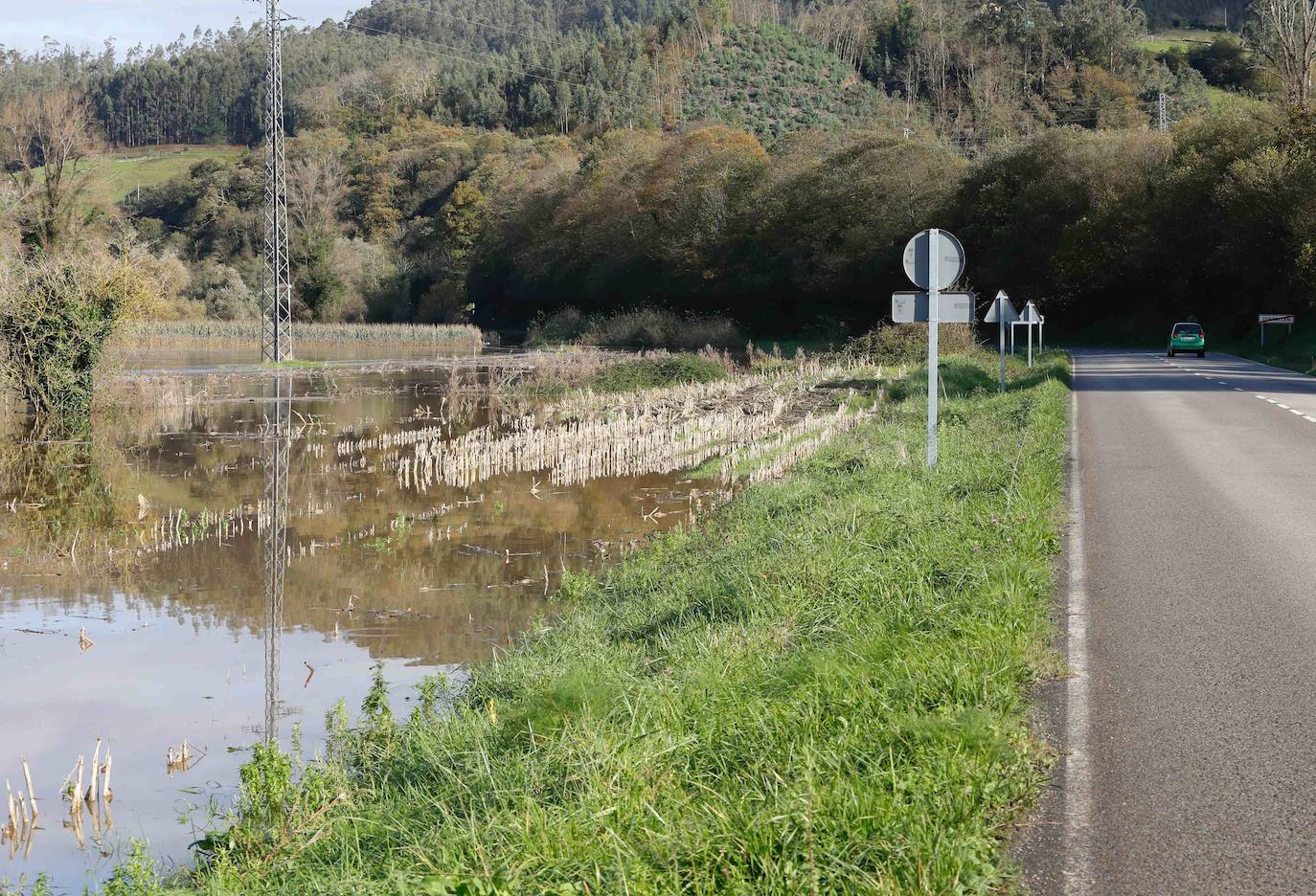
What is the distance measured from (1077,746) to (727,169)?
79.4 metres

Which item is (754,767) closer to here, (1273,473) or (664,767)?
(664,767)

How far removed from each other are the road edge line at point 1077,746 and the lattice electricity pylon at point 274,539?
430 cm

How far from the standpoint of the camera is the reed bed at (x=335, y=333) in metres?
76.1

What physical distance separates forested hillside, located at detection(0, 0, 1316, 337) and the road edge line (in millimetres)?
38234

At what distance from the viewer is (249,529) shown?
16.9m

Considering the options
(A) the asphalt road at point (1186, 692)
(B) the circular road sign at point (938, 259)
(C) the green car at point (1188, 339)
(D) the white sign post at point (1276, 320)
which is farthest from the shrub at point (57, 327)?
(D) the white sign post at point (1276, 320)

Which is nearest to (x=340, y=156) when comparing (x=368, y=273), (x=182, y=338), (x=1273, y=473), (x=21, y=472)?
(x=368, y=273)

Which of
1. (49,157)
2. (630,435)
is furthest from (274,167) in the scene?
(630,435)

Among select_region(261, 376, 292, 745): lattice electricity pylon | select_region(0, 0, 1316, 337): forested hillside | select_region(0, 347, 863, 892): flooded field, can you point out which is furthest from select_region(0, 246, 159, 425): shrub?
select_region(0, 0, 1316, 337): forested hillside

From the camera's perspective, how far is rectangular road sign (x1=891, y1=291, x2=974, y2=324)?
13836 mm

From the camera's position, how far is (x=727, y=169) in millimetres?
82812

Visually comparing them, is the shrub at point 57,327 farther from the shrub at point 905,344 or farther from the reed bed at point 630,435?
the shrub at point 905,344

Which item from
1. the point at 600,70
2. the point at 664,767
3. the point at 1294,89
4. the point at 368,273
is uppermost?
the point at 600,70

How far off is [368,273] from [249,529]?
94251 mm
